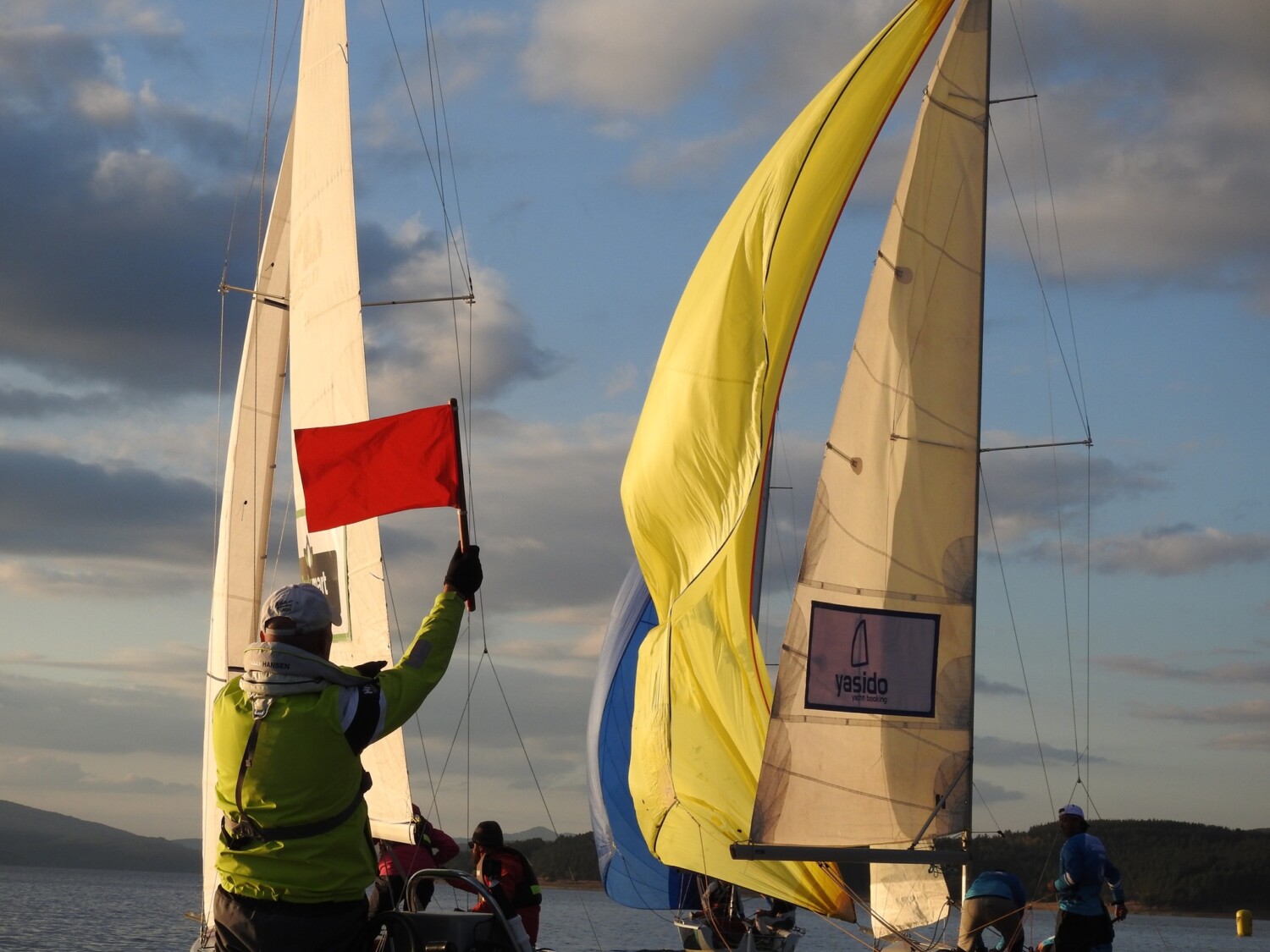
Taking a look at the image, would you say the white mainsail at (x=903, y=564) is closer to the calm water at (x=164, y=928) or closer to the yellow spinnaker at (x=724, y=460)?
the yellow spinnaker at (x=724, y=460)

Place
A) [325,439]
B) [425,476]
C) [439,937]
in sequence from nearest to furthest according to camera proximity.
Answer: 1. [439,937]
2. [425,476]
3. [325,439]

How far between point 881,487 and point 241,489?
7532 millimetres

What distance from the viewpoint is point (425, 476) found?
8.05m

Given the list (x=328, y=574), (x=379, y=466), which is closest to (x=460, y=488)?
(x=379, y=466)

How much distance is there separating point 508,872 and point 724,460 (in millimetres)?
4095

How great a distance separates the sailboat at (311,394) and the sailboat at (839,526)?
243 cm

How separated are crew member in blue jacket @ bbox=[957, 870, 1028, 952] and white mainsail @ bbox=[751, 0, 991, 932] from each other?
0.76 meters

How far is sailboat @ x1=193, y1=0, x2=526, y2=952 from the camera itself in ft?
45.1

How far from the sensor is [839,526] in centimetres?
1359

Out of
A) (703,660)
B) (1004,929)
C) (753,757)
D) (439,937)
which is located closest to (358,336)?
(703,660)

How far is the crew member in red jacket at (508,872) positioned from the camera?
10180mm

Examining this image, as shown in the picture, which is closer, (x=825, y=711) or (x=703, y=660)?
(x=825, y=711)

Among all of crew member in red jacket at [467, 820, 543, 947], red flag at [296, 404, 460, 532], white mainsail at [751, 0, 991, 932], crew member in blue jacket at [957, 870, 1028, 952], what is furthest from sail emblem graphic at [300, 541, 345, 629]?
crew member in blue jacket at [957, 870, 1028, 952]

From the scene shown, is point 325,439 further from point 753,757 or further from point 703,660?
point 753,757
